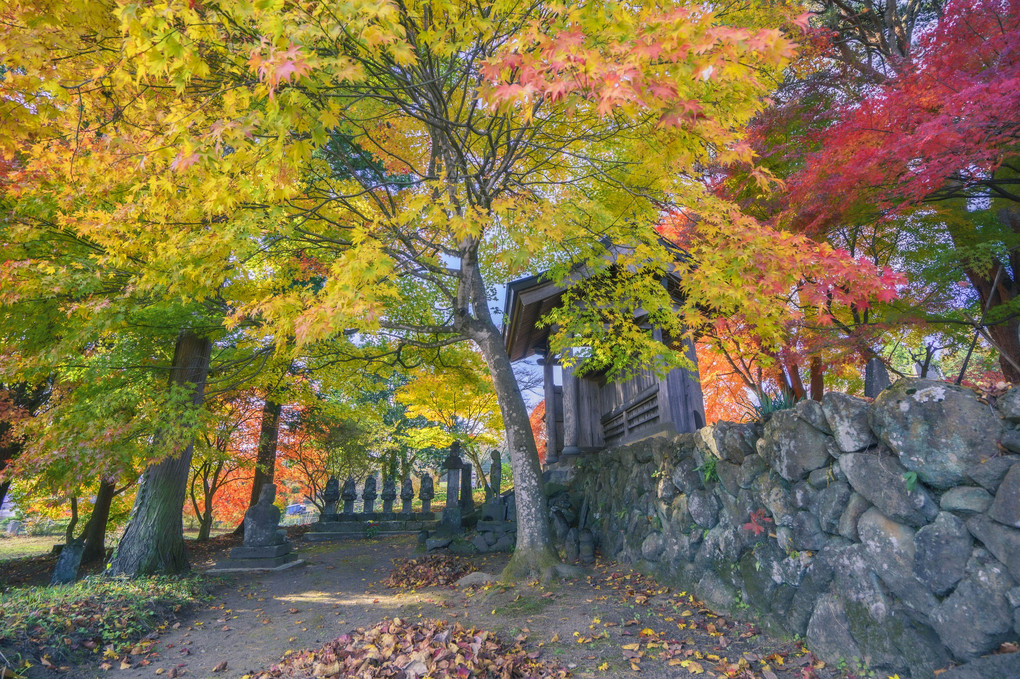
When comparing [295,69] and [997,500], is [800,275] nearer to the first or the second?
[997,500]

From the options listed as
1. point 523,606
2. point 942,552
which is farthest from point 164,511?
point 942,552

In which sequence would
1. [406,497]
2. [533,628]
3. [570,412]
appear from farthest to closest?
[406,497]
[570,412]
[533,628]

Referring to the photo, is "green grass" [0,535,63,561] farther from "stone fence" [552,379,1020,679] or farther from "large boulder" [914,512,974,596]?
"large boulder" [914,512,974,596]

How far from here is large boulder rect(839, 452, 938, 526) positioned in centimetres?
311

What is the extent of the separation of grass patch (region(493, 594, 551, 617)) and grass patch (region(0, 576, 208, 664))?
400 cm

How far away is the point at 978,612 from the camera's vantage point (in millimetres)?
2756

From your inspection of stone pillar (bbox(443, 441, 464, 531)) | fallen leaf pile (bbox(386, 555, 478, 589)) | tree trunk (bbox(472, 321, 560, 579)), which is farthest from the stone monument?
tree trunk (bbox(472, 321, 560, 579))

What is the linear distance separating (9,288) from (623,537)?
9.38 metres

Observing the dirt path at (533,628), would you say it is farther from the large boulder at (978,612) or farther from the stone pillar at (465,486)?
the stone pillar at (465,486)

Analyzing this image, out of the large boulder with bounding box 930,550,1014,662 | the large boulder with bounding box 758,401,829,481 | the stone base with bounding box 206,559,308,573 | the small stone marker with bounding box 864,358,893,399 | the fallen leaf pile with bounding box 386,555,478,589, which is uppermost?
the small stone marker with bounding box 864,358,893,399

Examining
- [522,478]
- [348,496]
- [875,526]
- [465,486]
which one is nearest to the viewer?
[875,526]

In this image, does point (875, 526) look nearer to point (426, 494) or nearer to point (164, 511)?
point (164, 511)

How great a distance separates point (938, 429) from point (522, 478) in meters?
4.89

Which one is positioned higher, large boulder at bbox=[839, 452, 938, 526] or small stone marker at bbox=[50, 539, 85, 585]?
large boulder at bbox=[839, 452, 938, 526]
